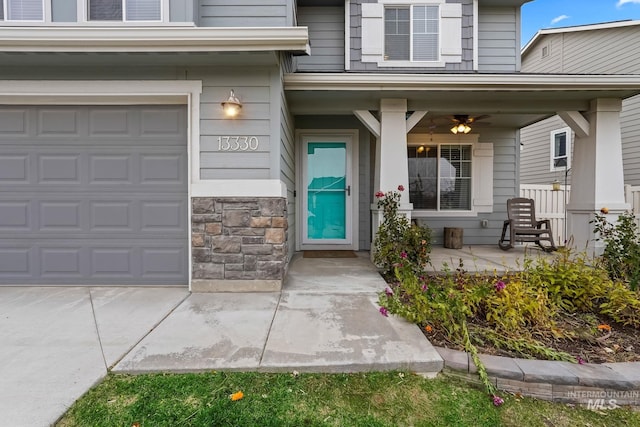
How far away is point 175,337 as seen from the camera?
2.20 m

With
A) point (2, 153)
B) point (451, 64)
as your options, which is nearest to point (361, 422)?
point (2, 153)

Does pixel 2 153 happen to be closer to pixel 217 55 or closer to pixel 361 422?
pixel 217 55

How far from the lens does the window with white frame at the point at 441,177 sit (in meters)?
6.06

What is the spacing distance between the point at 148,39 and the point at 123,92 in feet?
2.38

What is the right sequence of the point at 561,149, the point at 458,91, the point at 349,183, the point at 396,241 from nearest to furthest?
the point at 396,241
the point at 458,91
the point at 349,183
the point at 561,149

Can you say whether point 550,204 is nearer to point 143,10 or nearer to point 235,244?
point 235,244

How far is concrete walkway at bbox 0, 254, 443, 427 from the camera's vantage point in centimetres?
177

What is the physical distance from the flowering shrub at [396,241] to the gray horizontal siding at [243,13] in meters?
2.36

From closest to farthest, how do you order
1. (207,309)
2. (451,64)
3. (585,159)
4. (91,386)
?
(91,386) → (207,309) → (585,159) → (451,64)

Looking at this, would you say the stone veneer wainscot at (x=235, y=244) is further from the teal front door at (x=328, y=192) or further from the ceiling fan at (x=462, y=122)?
the ceiling fan at (x=462, y=122)

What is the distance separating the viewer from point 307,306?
279cm

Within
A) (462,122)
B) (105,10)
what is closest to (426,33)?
(462,122)

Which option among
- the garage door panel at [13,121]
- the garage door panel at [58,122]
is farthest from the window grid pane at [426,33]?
the garage door panel at [13,121]

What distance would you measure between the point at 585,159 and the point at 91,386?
5.99 metres
